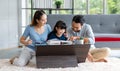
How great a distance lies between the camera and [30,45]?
3316 mm

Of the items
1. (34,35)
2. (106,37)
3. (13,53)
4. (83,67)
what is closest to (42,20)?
(34,35)

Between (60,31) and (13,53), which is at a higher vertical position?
(60,31)

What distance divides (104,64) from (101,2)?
387cm

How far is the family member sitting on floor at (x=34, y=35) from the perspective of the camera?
10.5ft

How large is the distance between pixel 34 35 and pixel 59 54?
41 centimetres

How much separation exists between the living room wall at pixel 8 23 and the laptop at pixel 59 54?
2988 mm

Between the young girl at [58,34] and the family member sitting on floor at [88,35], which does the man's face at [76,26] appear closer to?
the family member sitting on floor at [88,35]

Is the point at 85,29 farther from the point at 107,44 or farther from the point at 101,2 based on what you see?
the point at 101,2

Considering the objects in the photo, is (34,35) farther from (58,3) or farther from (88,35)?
(58,3)

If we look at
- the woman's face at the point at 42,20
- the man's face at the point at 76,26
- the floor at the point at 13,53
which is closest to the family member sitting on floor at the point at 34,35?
the woman's face at the point at 42,20

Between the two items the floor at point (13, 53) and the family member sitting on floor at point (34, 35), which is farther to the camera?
the floor at point (13, 53)

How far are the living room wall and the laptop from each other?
2.99m

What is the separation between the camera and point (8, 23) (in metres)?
6.09

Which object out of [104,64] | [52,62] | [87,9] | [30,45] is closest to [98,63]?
[104,64]
